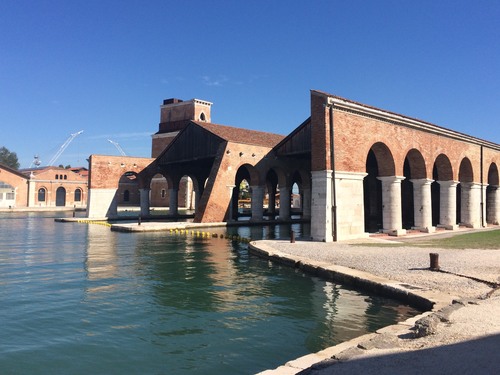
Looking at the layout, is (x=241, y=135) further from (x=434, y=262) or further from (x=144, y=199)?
(x=434, y=262)

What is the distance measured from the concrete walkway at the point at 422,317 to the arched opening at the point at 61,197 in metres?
64.4

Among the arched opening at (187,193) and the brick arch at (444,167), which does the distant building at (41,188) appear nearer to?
the arched opening at (187,193)

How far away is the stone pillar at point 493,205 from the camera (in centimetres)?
3275

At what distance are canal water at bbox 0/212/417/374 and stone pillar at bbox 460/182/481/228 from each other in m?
21.1

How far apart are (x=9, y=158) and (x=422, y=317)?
144206 mm

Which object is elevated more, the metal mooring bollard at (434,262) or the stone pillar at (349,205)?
the stone pillar at (349,205)

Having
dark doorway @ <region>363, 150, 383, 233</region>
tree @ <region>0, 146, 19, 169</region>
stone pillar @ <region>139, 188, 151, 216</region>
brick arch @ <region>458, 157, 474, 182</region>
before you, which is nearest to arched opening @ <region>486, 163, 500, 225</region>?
brick arch @ <region>458, 157, 474, 182</region>

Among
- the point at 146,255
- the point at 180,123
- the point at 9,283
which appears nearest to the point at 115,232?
the point at 146,255

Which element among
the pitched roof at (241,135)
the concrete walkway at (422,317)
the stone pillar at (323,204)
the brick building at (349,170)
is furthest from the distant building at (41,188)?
the concrete walkway at (422,317)

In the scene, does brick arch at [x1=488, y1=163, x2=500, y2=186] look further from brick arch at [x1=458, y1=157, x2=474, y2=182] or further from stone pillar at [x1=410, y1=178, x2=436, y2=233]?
stone pillar at [x1=410, y1=178, x2=436, y2=233]

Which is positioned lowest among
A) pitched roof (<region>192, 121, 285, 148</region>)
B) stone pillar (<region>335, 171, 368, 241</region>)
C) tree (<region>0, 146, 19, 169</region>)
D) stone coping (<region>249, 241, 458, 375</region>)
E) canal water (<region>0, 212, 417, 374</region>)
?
canal water (<region>0, 212, 417, 374</region>)

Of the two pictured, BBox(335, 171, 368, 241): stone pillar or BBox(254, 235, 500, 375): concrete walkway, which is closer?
BBox(254, 235, 500, 375): concrete walkway

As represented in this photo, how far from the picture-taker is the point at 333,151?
62.6 feet

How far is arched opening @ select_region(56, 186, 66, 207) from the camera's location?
6994 centimetres
